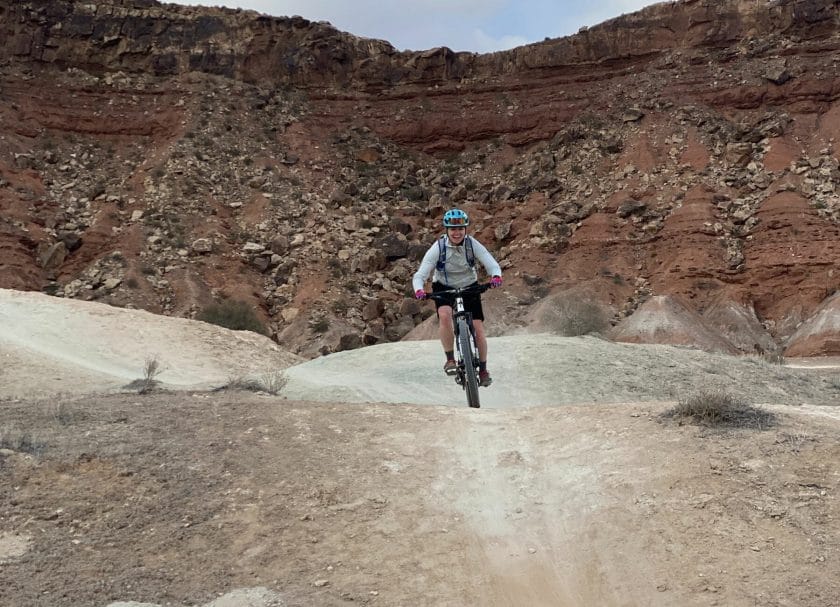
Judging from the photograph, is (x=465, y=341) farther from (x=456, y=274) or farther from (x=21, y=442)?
(x=21, y=442)

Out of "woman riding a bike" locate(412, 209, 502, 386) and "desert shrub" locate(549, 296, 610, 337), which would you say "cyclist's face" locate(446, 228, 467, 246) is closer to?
"woman riding a bike" locate(412, 209, 502, 386)

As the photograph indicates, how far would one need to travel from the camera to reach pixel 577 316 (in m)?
29.2

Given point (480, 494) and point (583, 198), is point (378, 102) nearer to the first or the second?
point (583, 198)

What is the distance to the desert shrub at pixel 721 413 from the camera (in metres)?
6.20

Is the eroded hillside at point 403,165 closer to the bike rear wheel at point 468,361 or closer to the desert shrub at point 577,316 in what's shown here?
the desert shrub at point 577,316

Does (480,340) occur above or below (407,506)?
above

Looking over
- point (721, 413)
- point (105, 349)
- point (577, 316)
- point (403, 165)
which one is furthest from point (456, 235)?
point (403, 165)

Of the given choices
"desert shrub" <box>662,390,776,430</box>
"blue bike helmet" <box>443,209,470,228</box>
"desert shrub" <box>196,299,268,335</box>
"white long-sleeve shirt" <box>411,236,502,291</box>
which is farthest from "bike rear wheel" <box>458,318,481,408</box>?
"desert shrub" <box>196,299,268,335</box>

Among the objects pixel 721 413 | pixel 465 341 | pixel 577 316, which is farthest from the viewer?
pixel 577 316

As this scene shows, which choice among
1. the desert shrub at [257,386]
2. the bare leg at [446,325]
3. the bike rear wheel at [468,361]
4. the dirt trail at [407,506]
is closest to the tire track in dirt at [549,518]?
the dirt trail at [407,506]

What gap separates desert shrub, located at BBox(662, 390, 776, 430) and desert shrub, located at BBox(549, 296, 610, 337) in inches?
822

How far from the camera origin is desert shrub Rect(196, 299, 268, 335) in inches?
1179

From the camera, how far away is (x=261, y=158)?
3922 cm

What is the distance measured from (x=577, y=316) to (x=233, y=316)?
1232 cm
